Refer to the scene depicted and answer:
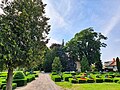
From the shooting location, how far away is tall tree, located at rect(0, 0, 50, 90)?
51.1 feet

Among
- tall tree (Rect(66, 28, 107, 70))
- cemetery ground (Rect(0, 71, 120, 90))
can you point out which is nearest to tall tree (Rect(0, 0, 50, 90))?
cemetery ground (Rect(0, 71, 120, 90))

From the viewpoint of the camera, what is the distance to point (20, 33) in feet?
53.2

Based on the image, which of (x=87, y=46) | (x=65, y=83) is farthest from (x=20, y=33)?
(x=87, y=46)

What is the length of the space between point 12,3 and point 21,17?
4.66ft

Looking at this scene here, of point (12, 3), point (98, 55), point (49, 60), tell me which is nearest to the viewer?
point (12, 3)

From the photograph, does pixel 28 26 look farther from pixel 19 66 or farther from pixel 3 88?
pixel 3 88

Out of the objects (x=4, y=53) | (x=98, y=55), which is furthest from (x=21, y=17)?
(x=98, y=55)

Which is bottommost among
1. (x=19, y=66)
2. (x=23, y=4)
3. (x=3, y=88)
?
(x=3, y=88)

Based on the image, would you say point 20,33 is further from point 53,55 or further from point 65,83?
point 53,55

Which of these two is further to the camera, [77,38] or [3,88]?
[77,38]

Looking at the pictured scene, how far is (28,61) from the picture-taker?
16922 millimetres

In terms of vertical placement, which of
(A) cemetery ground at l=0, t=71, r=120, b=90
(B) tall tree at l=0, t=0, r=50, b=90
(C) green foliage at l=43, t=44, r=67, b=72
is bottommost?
(A) cemetery ground at l=0, t=71, r=120, b=90

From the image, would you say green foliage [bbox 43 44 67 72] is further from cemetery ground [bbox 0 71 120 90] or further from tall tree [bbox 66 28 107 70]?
cemetery ground [bbox 0 71 120 90]

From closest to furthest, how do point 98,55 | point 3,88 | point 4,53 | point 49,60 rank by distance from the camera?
point 4,53
point 3,88
point 98,55
point 49,60
